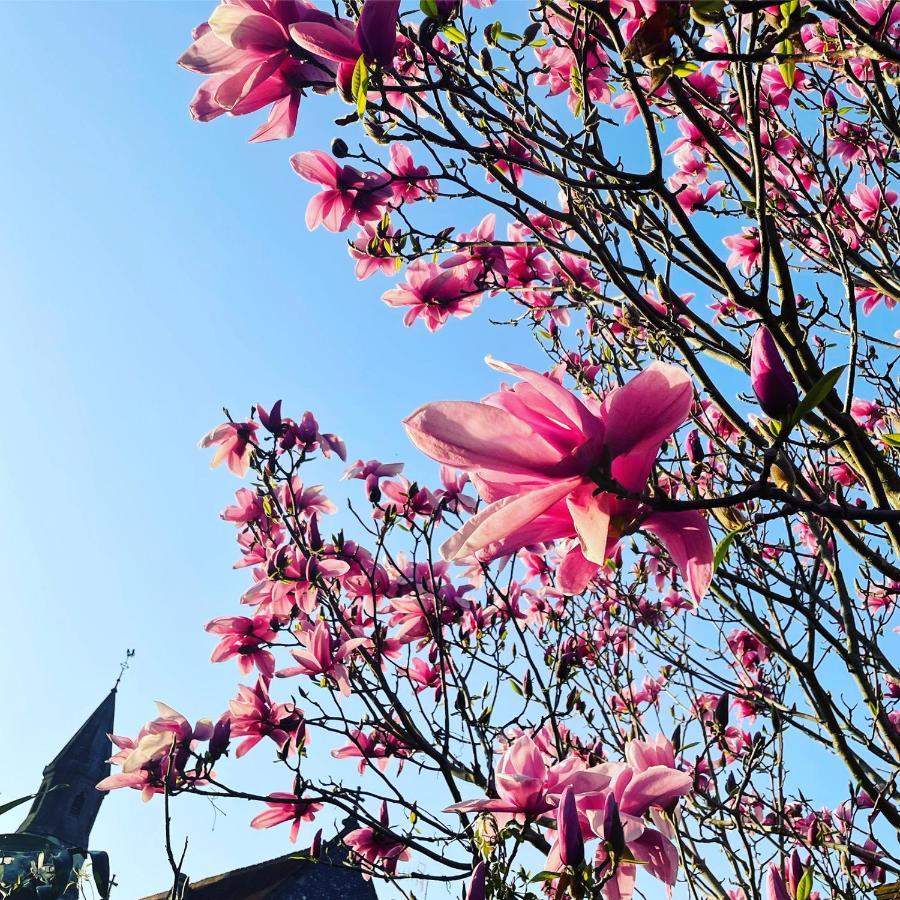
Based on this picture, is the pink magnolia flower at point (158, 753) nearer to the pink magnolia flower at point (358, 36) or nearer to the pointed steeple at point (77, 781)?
the pink magnolia flower at point (358, 36)

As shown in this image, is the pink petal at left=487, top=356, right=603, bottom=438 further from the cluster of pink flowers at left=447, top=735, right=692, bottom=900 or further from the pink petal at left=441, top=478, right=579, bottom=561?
the cluster of pink flowers at left=447, top=735, right=692, bottom=900

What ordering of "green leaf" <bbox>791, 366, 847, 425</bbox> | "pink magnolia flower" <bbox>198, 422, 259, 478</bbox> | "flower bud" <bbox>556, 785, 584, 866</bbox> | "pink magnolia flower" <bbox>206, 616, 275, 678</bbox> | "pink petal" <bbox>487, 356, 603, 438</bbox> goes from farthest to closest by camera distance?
"pink magnolia flower" <bbox>198, 422, 259, 478</bbox>, "pink magnolia flower" <bbox>206, 616, 275, 678</bbox>, "flower bud" <bbox>556, 785, 584, 866</bbox>, "green leaf" <bbox>791, 366, 847, 425</bbox>, "pink petal" <bbox>487, 356, 603, 438</bbox>

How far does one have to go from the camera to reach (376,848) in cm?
270

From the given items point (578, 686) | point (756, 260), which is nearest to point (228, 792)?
point (578, 686)

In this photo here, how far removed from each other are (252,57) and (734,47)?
87 centimetres

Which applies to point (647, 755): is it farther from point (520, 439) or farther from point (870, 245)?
point (870, 245)

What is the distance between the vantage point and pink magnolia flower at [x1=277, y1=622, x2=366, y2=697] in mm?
2629

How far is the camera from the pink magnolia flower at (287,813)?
2.59 metres

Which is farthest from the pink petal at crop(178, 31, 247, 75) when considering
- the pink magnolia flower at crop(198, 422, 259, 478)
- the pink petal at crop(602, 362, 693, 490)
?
the pink magnolia flower at crop(198, 422, 259, 478)

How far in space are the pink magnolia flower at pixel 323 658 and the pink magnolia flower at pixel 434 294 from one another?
1.08m

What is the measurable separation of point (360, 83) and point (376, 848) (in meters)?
2.40

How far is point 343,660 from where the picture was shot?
106 inches

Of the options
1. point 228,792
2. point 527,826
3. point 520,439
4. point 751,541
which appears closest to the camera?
point 520,439

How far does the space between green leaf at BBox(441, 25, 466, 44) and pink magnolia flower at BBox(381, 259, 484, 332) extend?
737 millimetres
